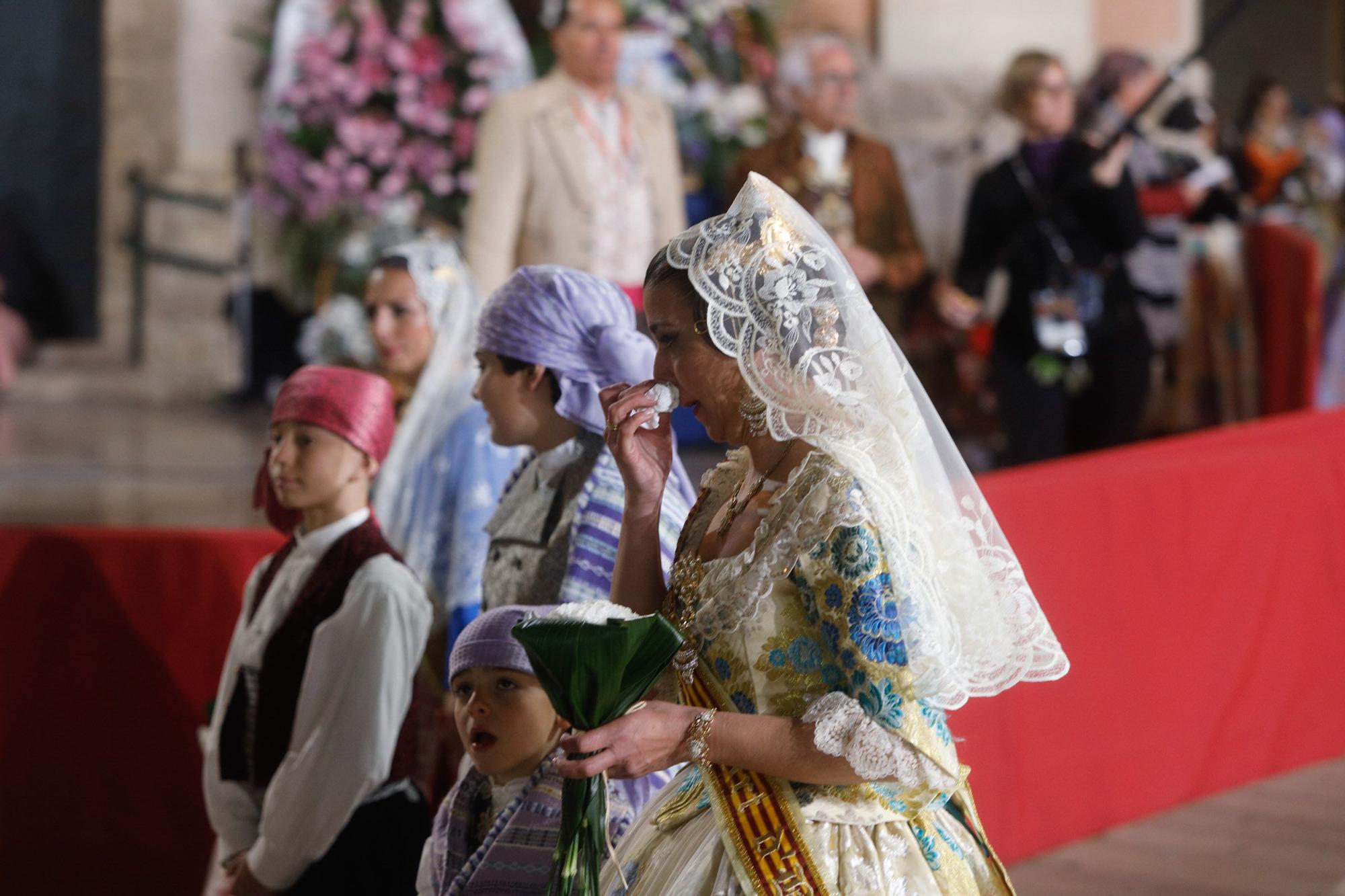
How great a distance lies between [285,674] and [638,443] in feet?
3.02

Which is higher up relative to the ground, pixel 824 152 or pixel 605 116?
pixel 605 116

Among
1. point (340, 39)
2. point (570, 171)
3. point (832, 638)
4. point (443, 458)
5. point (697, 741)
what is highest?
point (340, 39)

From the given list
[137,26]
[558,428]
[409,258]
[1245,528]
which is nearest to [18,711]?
[409,258]

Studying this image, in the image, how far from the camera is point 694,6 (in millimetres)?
8141

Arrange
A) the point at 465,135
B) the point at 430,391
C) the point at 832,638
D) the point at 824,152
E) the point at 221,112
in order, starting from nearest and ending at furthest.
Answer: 1. the point at 832,638
2. the point at 430,391
3. the point at 824,152
4. the point at 465,135
5. the point at 221,112

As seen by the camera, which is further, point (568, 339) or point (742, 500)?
point (568, 339)

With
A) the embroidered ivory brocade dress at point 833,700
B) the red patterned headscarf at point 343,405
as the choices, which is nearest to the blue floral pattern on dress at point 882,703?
the embroidered ivory brocade dress at point 833,700

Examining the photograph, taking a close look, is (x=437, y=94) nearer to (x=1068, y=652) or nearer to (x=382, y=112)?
(x=382, y=112)

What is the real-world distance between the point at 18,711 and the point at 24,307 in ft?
26.3

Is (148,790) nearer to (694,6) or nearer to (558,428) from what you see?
(558,428)

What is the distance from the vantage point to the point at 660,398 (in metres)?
2.07

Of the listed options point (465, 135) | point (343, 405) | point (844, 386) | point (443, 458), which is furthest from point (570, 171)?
point (844, 386)

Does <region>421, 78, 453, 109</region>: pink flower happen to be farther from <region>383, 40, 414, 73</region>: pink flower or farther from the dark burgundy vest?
the dark burgundy vest

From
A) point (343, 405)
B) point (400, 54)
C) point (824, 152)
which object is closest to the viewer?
point (343, 405)
